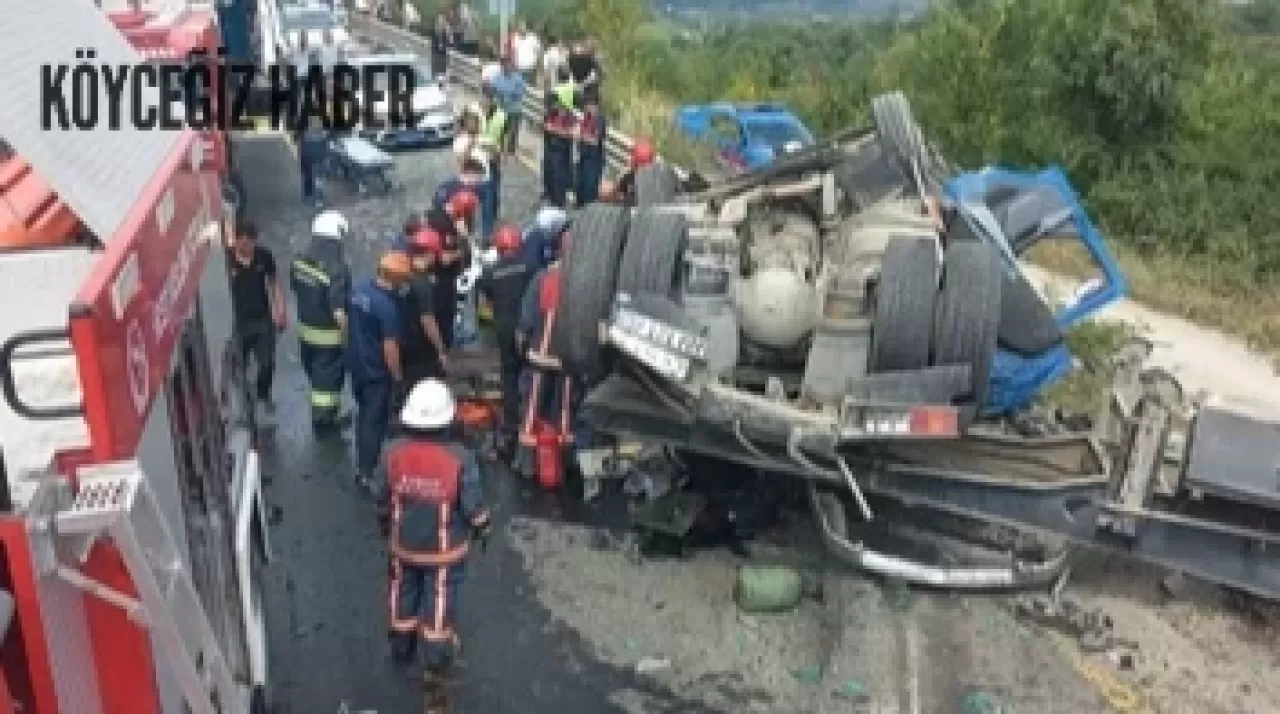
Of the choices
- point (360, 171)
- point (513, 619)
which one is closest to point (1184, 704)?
point (513, 619)

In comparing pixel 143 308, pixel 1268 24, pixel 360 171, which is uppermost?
pixel 143 308

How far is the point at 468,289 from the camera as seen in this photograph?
10.1 meters

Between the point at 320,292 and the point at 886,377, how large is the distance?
3.47m

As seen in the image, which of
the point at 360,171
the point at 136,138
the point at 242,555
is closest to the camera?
the point at 136,138

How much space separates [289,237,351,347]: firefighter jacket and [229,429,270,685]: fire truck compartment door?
8.61ft

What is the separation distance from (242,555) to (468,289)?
5602 mm

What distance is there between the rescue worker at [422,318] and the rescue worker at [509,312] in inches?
15.2

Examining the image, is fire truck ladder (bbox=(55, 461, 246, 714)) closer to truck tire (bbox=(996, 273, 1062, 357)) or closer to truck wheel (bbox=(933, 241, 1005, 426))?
truck wheel (bbox=(933, 241, 1005, 426))

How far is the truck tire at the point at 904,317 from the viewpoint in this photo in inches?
266

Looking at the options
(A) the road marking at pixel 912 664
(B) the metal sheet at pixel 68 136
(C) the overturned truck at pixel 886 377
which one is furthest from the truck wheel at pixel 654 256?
(B) the metal sheet at pixel 68 136

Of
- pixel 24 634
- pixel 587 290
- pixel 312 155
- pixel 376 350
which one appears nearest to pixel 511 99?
pixel 312 155

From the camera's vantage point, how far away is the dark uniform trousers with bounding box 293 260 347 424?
8.03m

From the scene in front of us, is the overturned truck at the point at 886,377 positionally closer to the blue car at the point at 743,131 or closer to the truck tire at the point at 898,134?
the truck tire at the point at 898,134

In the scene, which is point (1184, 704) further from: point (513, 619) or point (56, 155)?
point (56, 155)
